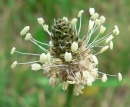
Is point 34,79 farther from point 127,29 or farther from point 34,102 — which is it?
point 127,29

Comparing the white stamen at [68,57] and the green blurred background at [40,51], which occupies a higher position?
the green blurred background at [40,51]

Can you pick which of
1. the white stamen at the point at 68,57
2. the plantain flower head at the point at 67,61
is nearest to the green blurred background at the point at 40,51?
the plantain flower head at the point at 67,61

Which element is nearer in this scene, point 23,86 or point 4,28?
point 23,86

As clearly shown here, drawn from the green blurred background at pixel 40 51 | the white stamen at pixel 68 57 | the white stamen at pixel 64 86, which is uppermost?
the green blurred background at pixel 40 51

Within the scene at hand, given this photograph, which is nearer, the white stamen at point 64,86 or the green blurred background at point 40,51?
the white stamen at point 64,86

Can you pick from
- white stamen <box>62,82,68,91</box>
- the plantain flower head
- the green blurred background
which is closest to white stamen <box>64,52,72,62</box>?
the plantain flower head

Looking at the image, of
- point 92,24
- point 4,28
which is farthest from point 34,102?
point 92,24

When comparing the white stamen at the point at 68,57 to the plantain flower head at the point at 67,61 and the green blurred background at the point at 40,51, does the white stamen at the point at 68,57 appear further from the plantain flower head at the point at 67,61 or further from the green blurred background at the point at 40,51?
the green blurred background at the point at 40,51
